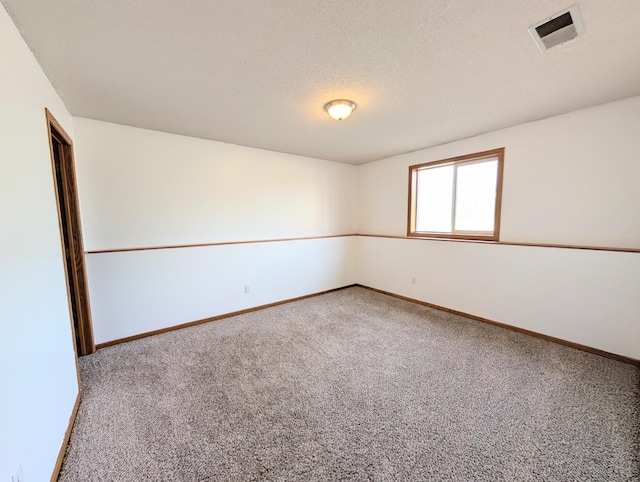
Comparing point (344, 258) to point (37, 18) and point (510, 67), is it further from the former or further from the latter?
point (37, 18)

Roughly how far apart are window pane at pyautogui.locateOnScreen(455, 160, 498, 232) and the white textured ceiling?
701 mm

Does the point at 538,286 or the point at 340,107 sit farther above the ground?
the point at 340,107

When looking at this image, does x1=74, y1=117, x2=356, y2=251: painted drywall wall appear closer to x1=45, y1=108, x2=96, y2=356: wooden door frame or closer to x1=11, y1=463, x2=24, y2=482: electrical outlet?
x1=45, y1=108, x2=96, y2=356: wooden door frame

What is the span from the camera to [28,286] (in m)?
1.26

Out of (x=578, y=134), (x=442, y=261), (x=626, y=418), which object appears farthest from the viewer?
(x=442, y=261)

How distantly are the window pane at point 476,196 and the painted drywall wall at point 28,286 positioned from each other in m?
4.08

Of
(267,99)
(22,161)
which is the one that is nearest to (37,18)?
(22,161)

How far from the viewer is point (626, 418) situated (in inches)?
64.9

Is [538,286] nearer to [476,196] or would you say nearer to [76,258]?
[476,196]

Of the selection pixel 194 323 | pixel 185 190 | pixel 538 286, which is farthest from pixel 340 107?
pixel 194 323

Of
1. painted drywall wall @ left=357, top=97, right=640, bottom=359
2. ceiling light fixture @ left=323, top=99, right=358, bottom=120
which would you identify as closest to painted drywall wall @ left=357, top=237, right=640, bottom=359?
painted drywall wall @ left=357, top=97, right=640, bottom=359

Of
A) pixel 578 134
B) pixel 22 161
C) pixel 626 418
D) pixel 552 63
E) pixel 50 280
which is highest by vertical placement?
pixel 552 63

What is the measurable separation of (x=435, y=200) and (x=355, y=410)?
10.4 ft

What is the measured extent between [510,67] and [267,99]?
182 centimetres
